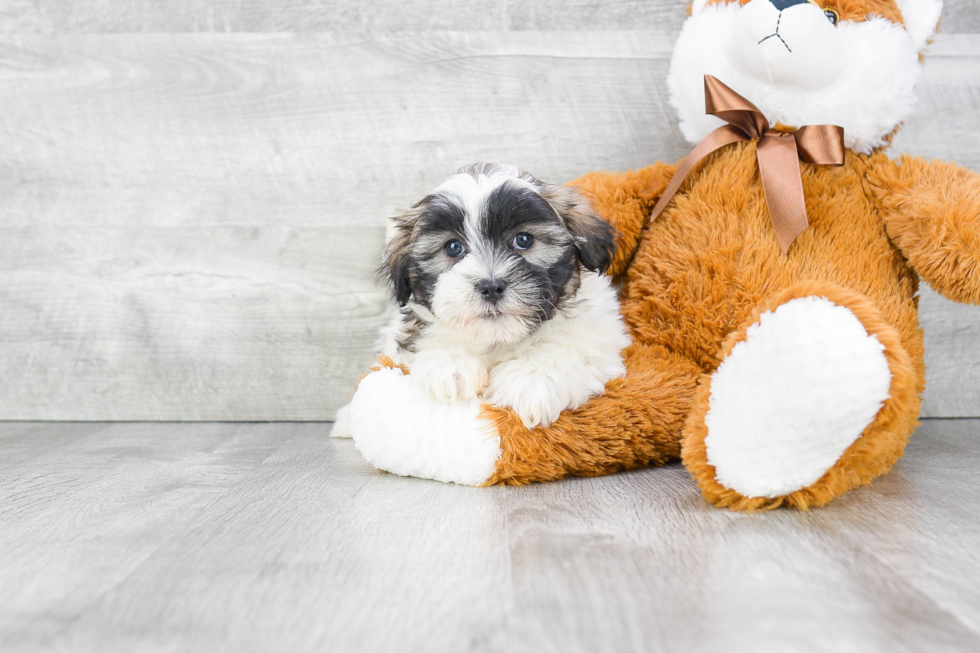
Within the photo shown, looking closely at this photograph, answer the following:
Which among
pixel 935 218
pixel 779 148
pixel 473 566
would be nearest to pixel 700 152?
pixel 779 148

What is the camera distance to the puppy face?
4.54 feet

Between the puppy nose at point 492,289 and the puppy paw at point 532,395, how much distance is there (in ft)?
0.54

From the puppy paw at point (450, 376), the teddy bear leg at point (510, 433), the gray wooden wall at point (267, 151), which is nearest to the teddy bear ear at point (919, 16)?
the gray wooden wall at point (267, 151)

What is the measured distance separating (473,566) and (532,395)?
463 mm

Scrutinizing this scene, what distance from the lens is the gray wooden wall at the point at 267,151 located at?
2.04 meters

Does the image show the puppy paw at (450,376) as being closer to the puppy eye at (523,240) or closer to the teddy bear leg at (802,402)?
the puppy eye at (523,240)

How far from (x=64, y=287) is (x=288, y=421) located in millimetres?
728

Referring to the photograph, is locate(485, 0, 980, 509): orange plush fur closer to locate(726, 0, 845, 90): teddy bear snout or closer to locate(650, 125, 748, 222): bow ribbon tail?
locate(650, 125, 748, 222): bow ribbon tail

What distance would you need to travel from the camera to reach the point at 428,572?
98 centimetres

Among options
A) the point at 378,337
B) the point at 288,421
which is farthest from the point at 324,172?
the point at 288,421

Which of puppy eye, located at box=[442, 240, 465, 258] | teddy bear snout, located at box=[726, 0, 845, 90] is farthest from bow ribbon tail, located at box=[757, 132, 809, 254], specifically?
puppy eye, located at box=[442, 240, 465, 258]

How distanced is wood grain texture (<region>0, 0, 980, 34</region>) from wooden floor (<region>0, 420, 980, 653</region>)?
1.24 meters

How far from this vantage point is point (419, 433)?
4.72 ft

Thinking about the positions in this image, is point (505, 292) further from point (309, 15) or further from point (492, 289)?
point (309, 15)
